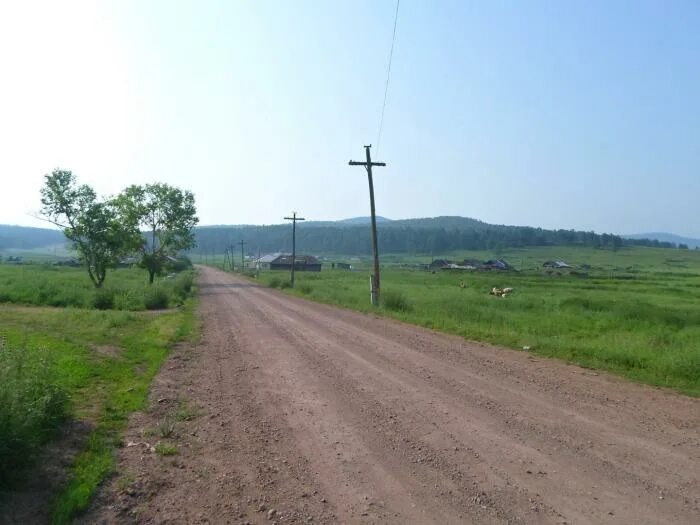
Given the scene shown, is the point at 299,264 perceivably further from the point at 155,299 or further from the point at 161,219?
the point at 155,299

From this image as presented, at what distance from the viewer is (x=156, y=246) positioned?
59.9 m

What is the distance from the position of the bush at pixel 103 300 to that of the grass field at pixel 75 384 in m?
8.16

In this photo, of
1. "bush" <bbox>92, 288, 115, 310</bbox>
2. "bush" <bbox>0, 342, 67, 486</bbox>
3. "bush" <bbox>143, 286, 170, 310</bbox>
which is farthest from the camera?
"bush" <bbox>143, 286, 170, 310</bbox>

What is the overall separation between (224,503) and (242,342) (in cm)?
938

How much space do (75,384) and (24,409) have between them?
11.1 feet

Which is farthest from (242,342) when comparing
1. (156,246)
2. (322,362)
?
(156,246)

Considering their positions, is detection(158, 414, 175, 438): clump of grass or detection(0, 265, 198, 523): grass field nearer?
detection(0, 265, 198, 523): grass field

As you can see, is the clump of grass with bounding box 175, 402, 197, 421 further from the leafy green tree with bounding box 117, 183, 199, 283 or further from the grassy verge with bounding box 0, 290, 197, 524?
the leafy green tree with bounding box 117, 183, 199, 283

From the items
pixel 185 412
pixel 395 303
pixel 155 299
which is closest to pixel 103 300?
pixel 155 299

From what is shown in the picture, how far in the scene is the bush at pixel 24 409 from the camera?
4910 mm

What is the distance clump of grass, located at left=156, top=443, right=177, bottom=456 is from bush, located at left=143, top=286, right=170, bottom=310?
22.8 m

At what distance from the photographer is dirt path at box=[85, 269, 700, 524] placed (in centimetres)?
437

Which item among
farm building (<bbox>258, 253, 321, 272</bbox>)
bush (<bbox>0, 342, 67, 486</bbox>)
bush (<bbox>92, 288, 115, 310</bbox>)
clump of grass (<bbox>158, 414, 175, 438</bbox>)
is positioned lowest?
farm building (<bbox>258, 253, 321, 272</bbox>)

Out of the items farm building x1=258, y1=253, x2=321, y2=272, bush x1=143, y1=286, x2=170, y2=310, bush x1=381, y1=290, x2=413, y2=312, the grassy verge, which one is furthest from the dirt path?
farm building x1=258, y1=253, x2=321, y2=272
